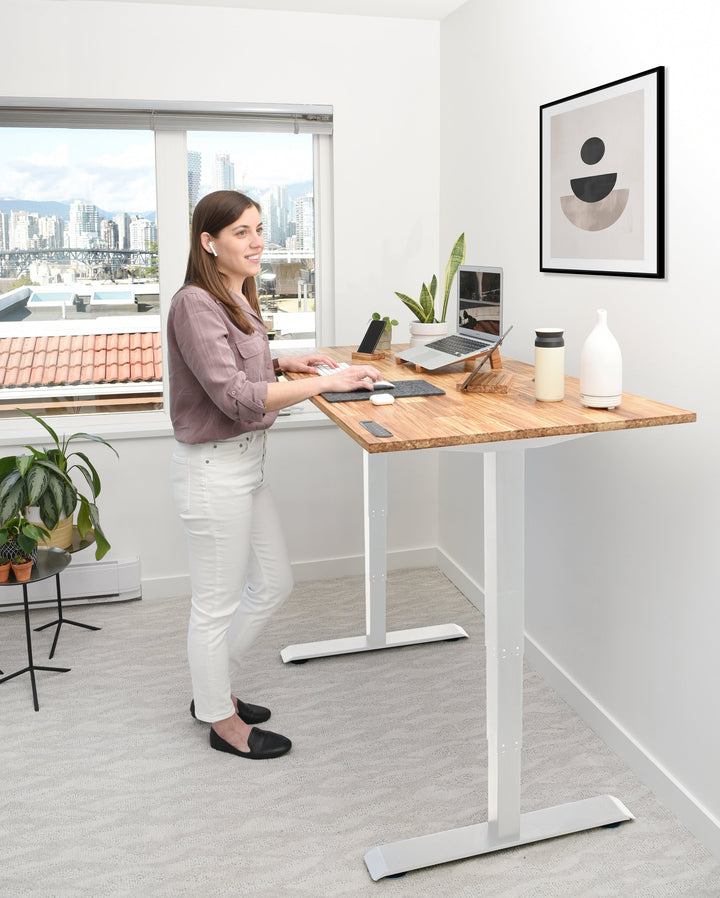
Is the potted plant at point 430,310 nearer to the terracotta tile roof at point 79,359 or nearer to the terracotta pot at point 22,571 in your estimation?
the terracotta tile roof at point 79,359

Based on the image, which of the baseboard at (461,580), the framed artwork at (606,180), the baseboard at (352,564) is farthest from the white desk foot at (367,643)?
the framed artwork at (606,180)

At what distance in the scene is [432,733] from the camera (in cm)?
268

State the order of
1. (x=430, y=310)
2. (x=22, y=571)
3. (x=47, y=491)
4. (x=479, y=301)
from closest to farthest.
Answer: (x=22, y=571) → (x=430, y=310) → (x=47, y=491) → (x=479, y=301)

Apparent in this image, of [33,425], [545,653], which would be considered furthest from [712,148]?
[33,425]

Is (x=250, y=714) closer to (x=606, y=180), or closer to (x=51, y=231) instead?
(x=606, y=180)

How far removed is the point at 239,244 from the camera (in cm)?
224

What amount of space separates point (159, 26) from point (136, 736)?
2.60 metres

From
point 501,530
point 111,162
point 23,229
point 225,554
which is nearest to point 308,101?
point 111,162

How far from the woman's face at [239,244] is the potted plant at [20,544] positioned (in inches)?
48.1

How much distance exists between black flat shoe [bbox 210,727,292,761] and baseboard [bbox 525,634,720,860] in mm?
916

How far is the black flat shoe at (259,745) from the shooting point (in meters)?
2.54

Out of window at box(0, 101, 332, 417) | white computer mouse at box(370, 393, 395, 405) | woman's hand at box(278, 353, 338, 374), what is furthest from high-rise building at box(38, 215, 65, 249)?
white computer mouse at box(370, 393, 395, 405)

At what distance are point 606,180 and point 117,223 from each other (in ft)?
6.93

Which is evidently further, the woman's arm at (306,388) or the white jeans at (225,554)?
the white jeans at (225,554)
